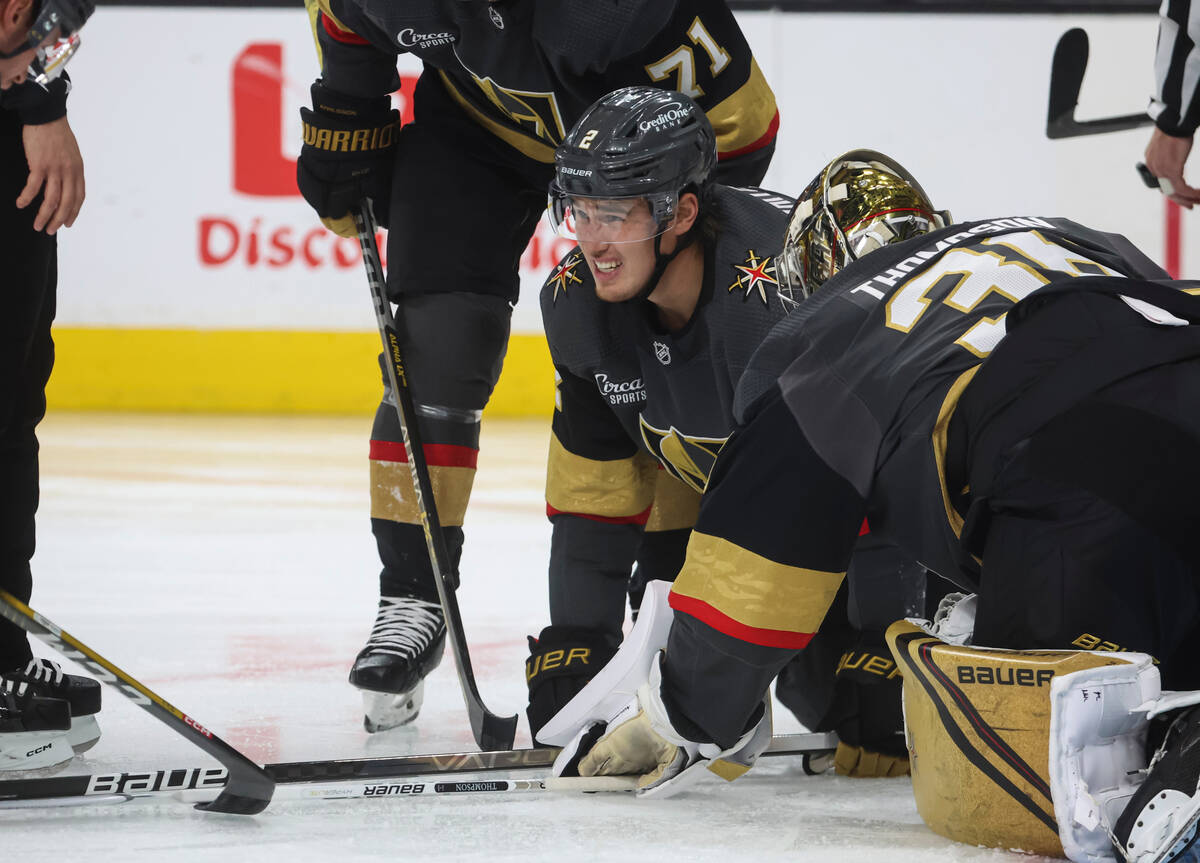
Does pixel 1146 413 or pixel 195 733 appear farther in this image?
pixel 195 733

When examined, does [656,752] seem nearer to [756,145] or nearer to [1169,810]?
[1169,810]

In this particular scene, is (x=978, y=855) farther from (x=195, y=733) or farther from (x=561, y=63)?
(x=561, y=63)

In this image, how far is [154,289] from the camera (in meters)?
6.20

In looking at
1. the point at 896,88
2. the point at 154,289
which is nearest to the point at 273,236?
the point at 154,289

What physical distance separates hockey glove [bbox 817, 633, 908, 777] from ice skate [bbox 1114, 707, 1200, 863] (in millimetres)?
531

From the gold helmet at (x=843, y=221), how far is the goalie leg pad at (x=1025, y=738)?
0.42m

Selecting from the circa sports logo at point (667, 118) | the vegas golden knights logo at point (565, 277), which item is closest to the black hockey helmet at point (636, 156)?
the circa sports logo at point (667, 118)

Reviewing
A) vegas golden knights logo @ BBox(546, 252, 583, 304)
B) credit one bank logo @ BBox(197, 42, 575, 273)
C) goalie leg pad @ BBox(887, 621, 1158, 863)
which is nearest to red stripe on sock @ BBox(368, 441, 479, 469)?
vegas golden knights logo @ BBox(546, 252, 583, 304)

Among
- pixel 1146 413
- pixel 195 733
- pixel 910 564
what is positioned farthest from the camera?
pixel 910 564

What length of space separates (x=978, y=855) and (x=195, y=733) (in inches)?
31.9

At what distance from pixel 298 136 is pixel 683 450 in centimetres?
447

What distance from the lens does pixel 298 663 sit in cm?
251

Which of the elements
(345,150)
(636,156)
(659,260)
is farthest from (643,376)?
(345,150)

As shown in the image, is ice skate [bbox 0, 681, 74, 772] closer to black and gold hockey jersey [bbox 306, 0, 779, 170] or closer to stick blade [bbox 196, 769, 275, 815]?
stick blade [bbox 196, 769, 275, 815]
